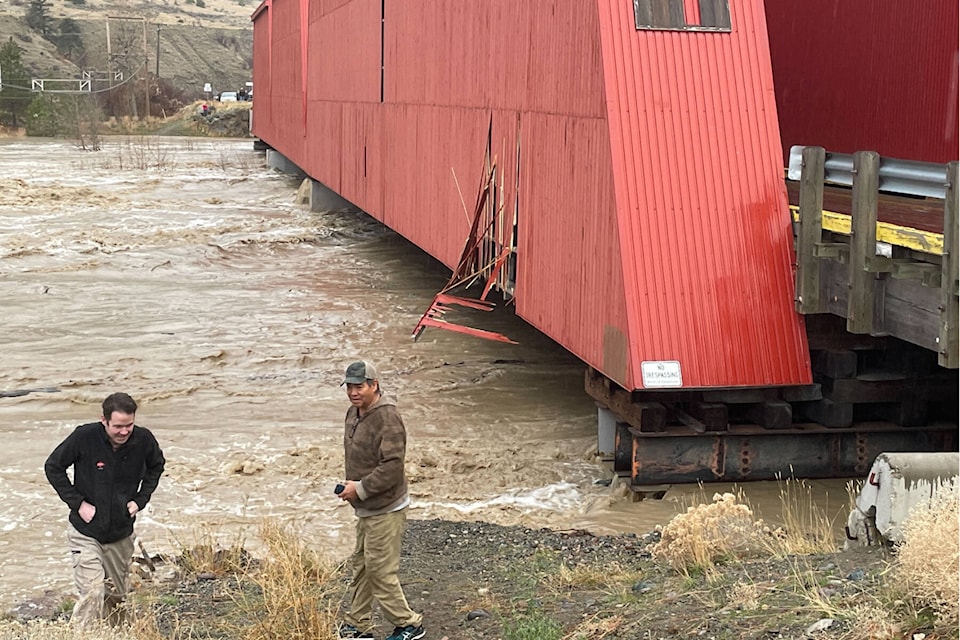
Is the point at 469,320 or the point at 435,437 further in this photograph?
the point at 469,320

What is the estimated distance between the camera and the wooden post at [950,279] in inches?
294

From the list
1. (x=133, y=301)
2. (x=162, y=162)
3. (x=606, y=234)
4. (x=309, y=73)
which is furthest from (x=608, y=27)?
(x=162, y=162)

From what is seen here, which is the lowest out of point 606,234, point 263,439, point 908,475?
point 263,439

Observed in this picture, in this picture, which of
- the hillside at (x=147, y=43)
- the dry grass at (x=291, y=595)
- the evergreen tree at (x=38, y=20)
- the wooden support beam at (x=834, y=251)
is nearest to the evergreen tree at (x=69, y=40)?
the hillside at (x=147, y=43)

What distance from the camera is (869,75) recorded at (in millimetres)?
13852

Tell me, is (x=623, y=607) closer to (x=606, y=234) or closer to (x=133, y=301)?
(x=606, y=234)

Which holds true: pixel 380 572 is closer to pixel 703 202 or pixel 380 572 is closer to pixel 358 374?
pixel 358 374

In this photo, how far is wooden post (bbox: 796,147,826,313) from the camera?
30.2 feet

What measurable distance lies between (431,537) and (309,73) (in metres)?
25.4

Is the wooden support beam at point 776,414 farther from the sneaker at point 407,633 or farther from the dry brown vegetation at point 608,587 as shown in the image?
the sneaker at point 407,633

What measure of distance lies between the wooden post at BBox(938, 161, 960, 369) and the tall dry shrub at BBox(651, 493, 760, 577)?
5.42ft

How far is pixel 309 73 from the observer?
3247 cm

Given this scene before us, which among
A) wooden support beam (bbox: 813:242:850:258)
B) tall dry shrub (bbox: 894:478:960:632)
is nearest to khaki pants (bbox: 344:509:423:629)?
tall dry shrub (bbox: 894:478:960:632)

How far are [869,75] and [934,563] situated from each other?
32.6ft
